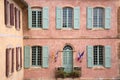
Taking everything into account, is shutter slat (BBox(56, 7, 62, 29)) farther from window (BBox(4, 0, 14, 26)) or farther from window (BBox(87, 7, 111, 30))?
window (BBox(4, 0, 14, 26))

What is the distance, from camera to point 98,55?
27016mm

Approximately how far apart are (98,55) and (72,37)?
94.8 inches

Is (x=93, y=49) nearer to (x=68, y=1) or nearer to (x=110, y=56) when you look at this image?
(x=110, y=56)

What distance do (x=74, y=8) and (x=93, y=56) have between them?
391 centimetres

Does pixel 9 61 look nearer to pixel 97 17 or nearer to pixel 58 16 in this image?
pixel 58 16

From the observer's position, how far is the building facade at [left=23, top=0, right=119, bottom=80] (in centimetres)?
2662

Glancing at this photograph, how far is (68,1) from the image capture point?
1056 inches

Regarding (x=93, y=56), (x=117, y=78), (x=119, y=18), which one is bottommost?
(x=117, y=78)

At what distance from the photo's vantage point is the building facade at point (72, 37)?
26625mm

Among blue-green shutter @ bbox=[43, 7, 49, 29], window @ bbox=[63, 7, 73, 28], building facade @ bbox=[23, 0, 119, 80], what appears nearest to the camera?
blue-green shutter @ bbox=[43, 7, 49, 29]

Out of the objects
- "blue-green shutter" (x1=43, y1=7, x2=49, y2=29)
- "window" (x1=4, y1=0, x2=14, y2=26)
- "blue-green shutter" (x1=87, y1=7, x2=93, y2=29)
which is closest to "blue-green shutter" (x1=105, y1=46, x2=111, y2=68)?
"blue-green shutter" (x1=87, y1=7, x2=93, y2=29)

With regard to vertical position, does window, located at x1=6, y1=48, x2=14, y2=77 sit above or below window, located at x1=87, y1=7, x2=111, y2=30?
below

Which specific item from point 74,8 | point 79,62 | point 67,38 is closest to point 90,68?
point 79,62

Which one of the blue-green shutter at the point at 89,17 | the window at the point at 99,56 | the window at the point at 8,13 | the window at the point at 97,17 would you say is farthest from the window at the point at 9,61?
the window at the point at 97,17
